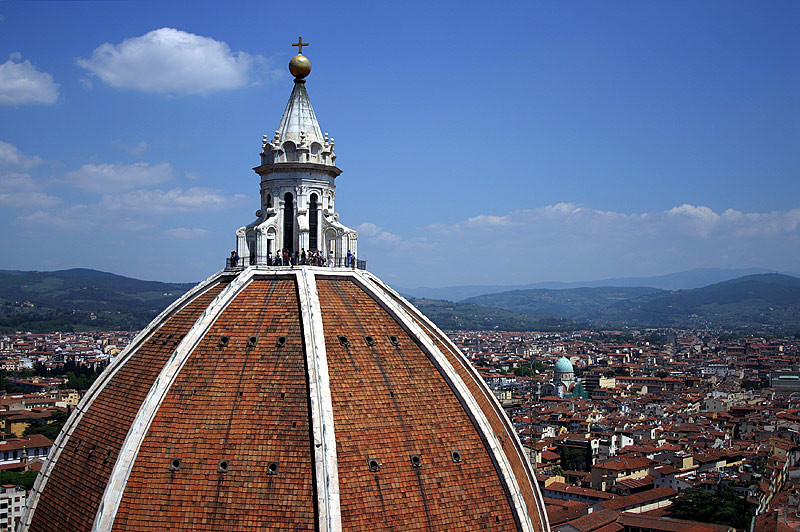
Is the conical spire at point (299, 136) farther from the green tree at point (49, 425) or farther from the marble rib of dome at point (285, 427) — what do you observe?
the green tree at point (49, 425)

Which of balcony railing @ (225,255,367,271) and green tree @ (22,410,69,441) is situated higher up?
balcony railing @ (225,255,367,271)

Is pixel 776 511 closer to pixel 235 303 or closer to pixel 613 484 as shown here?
pixel 613 484

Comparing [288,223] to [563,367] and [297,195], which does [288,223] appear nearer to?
[297,195]

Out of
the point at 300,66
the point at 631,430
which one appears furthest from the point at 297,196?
the point at 631,430

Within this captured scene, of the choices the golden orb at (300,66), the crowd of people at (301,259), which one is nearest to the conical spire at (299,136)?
the golden orb at (300,66)

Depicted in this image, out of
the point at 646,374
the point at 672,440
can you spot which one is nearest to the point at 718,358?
the point at 646,374

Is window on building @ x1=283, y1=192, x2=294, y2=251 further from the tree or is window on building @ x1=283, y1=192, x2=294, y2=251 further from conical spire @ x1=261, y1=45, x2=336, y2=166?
the tree

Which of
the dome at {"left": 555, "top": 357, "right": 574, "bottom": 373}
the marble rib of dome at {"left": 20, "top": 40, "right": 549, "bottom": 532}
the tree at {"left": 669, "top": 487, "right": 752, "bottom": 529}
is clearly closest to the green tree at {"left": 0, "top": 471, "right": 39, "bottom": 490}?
the tree at {"left": 669, "top": 487, "right": 752, "bottom": 529}
